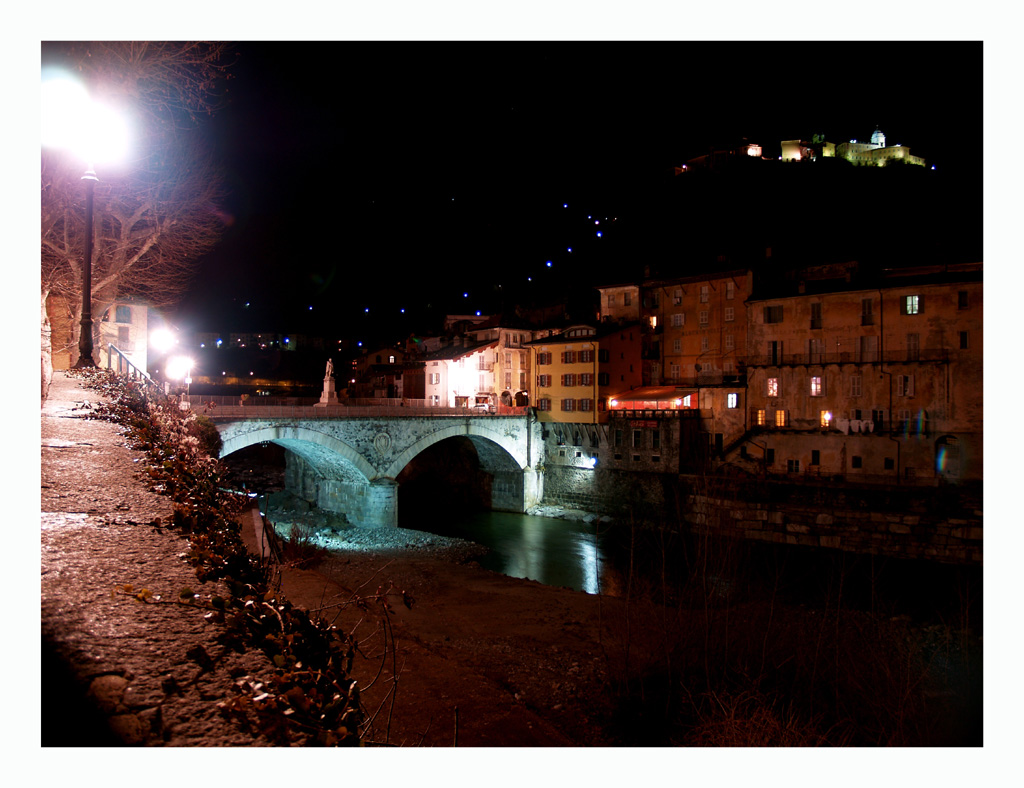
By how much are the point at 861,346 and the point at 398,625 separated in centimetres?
2584

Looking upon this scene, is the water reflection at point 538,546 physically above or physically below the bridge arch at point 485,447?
below

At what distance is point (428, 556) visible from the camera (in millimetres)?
22938

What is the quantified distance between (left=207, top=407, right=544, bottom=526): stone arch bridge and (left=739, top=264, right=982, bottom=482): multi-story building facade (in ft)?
44.9

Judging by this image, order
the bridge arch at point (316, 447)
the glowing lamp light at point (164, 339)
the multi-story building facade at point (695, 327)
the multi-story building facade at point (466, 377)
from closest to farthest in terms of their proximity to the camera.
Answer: the bridge arch at point (316, 447), the glowing lamp light at point (164, 339), the multi-story building facade at point (695, 327), the multi-story building facade at point (466, 377)

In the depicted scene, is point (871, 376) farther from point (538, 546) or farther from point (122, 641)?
point (122, 641)

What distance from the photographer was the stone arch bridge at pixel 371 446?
24203mm

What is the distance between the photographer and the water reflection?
72.6 feet

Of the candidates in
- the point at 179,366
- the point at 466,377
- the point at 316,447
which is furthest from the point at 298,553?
the point at 466,377

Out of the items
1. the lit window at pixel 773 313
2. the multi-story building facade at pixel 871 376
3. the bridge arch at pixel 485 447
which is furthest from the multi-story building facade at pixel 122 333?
the lit window at pixel 773 313

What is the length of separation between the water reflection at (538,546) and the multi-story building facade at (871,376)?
1066 cm

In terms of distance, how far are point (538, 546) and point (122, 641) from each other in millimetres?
25590

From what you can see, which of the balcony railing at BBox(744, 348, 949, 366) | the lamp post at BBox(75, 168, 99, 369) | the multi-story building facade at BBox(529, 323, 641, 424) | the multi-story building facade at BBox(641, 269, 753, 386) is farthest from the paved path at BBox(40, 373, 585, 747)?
the multi-story building facade at BBox(641, 269, 753, 386)

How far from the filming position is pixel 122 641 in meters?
2.48

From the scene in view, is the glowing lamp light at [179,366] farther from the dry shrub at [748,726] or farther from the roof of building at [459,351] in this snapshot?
the dry shrub at [748,726]
